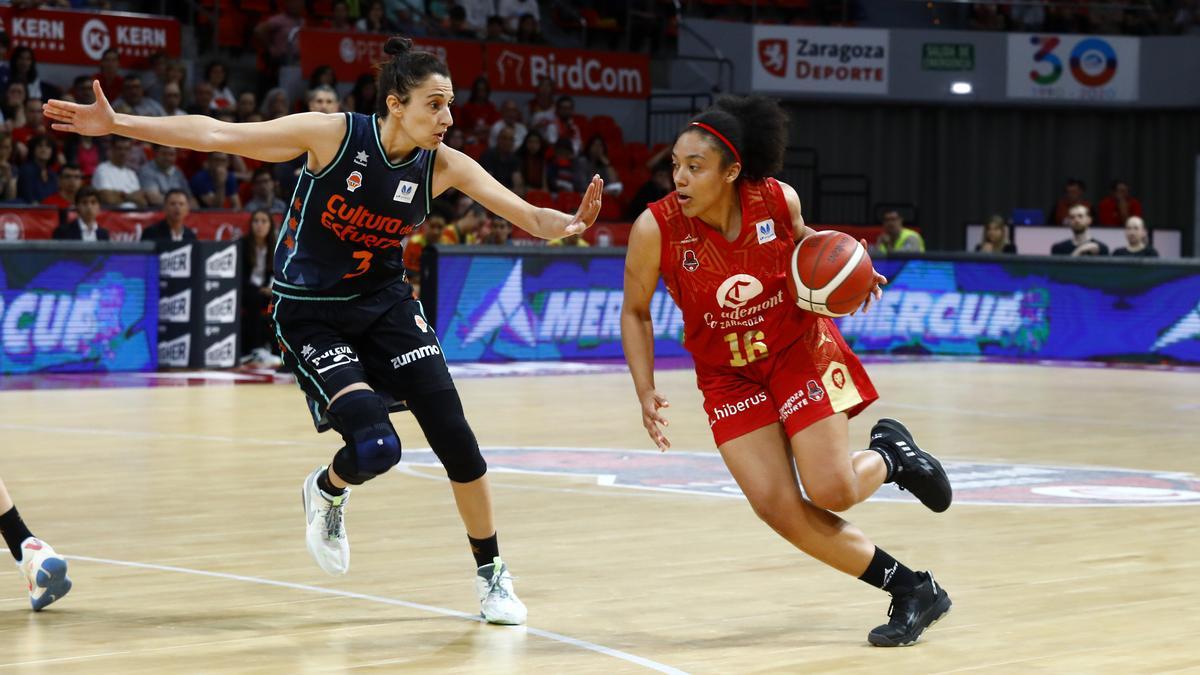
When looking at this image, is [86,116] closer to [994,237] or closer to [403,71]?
[403,71]

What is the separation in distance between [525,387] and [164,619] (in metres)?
9.15

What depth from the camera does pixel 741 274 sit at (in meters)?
5.66

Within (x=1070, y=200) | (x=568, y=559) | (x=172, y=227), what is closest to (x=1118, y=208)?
(x=1070, y=200)

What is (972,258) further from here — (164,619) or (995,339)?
(164,619)

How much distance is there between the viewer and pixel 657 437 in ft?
18.0

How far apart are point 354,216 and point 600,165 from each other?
15.3 m

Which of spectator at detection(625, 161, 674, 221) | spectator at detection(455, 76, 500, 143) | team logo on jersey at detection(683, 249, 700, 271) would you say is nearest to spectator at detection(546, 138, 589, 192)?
spectator at detection(625, 161, 674, 221)

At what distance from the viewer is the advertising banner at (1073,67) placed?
2541 cm

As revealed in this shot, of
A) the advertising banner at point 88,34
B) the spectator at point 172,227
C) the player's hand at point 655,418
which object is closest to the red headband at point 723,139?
the player's hand at point 655,418

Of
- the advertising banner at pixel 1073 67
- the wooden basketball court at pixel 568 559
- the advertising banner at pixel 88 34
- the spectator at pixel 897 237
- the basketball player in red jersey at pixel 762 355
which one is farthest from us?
the advertising banner at pixel 1073 67

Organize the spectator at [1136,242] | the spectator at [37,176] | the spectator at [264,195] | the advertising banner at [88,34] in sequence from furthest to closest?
1. the advertising banner at [88,34]
2. the spectator at [1136,242]
3. the spectator at [264,195]
4. the spectator at [37,176]

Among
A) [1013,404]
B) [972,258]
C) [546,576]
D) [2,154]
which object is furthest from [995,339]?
[546,576]

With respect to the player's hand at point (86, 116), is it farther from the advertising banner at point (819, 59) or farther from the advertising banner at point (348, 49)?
the advertising banner at point (819, 59)

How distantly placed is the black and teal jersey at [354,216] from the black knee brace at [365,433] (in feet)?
1.39
